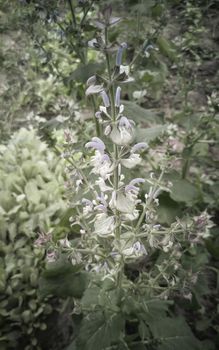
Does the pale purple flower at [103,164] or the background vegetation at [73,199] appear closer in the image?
the pale purple flower at [103,164]

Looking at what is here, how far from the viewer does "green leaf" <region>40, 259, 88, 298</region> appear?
5.99 feet

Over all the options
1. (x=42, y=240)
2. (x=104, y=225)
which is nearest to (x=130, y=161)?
(x=104, y=225)

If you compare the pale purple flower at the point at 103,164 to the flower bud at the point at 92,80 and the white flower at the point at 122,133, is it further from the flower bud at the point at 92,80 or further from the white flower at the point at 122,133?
the flower bud at the point at 92,80

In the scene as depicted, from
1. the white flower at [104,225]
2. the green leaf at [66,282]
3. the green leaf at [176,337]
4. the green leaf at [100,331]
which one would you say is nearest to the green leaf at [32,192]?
the green leaf at [66,282]

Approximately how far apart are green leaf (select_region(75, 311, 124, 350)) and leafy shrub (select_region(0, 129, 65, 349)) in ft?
2.11

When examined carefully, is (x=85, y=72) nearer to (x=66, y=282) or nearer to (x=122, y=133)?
(x=122, y=133)

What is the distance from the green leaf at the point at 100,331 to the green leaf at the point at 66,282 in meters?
0.31

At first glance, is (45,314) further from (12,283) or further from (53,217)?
(53,217)

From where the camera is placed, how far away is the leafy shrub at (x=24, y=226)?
2.22 meters

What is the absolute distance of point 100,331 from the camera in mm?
1446

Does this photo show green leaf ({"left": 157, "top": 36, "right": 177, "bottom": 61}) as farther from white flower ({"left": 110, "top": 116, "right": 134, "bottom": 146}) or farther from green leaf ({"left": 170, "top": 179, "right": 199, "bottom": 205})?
white flower ({"left": 110, "top": 116, "right": 134, "bottom": 146})

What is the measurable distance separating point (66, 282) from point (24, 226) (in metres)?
0.75

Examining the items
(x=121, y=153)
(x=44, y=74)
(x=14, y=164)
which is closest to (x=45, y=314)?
(x=14, y=164)

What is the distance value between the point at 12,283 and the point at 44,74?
332 cm
